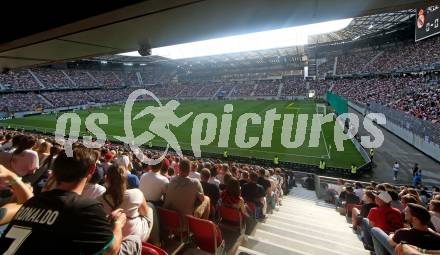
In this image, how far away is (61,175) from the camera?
6.54 feet

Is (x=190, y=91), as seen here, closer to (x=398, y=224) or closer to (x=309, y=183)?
(x=309, y=183)

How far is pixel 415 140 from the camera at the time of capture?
75.0 feet

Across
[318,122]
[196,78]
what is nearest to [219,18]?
[318,122]

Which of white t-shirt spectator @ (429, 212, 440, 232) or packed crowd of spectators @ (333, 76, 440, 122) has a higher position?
packed crowd of spectators @ (333, 76, 440, 122)

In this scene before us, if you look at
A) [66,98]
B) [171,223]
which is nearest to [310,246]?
[171,223]

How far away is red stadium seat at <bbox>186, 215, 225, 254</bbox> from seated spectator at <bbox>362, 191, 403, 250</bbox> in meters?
3.00

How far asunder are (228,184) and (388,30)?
63255 mm

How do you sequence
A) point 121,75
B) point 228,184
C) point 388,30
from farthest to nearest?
point 121,75, point 388,30, point 228,184

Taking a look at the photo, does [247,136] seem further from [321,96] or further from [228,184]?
[321,96]

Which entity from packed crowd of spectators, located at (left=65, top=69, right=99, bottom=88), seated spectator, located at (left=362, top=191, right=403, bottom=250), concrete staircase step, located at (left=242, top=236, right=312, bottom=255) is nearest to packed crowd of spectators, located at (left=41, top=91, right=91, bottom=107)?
packed crowd of spectators, located at (left=65, top=69, right=99, bottom=88)

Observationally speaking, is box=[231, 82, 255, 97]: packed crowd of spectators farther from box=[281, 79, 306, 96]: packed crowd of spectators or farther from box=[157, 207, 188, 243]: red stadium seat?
box=[157, 207, 188, 243]: red stadium seat

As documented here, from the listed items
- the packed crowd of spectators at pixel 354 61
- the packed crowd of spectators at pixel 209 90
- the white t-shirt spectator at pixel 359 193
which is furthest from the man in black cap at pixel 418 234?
the packed crowd of spectators at pixel 209 90

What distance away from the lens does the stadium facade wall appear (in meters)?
19.7

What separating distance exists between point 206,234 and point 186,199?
2.36 ft
